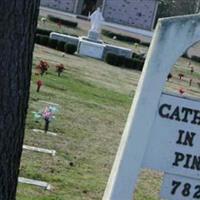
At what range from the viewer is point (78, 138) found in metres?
11.4

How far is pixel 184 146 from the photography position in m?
5.62

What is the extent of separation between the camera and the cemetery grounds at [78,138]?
8.30m

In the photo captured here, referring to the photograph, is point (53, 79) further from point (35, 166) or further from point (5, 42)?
point (5, 42)

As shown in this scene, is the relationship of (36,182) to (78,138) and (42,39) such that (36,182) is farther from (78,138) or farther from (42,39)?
(42,39)

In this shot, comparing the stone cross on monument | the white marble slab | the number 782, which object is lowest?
the white marble slab

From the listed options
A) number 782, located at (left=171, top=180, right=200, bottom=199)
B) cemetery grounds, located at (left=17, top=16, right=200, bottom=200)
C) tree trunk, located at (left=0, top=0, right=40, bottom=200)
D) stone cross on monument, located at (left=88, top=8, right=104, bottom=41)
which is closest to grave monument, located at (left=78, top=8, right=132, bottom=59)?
stone cross on monument, located at (left=88, top=8, right=104, bottom=41)

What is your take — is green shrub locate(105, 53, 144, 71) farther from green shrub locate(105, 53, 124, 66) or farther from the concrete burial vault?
the concrete burial vault

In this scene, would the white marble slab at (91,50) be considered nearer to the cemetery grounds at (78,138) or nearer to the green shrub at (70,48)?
the green shrub at (70,48)

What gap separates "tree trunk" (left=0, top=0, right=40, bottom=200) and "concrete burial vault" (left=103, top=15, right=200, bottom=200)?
1.57 metres

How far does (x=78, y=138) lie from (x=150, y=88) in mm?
5981

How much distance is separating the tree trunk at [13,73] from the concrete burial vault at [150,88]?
157cm

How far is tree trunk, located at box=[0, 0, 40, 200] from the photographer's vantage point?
3916 mm

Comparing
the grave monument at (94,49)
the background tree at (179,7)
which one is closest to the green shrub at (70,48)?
the grave monument at (94,49)

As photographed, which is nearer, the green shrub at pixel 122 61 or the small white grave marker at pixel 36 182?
the small white grave marker at pixel 36 182
